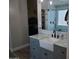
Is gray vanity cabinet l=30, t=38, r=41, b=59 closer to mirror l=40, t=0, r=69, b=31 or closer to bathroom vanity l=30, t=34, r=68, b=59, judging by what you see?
bathroom vanity l=30, t=34, r=68, b=59

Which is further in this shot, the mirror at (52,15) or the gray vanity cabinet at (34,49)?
the gray vanity cabinet at (34,49)

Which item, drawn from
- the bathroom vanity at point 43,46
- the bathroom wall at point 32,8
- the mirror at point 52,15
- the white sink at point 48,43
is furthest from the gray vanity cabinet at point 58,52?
the bathroom wall at point 32,8

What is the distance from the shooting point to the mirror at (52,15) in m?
2.00

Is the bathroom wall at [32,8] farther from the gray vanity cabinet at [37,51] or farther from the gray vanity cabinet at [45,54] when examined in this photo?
the gray vanity cabinet at [45,54]

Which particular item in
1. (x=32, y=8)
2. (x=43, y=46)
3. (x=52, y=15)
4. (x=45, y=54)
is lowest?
(x=45, y=54)

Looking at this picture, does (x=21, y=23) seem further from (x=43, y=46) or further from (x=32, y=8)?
(x=43, y=46)

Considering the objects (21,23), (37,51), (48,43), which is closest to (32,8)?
(21,23)

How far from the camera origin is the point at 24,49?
203 centimetres

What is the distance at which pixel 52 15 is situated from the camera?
6.95ft

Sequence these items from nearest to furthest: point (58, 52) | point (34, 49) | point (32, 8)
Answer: point (58, 52)
point (32, 8)
point (34, 49)

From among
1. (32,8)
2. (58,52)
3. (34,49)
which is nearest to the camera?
(58,52)
